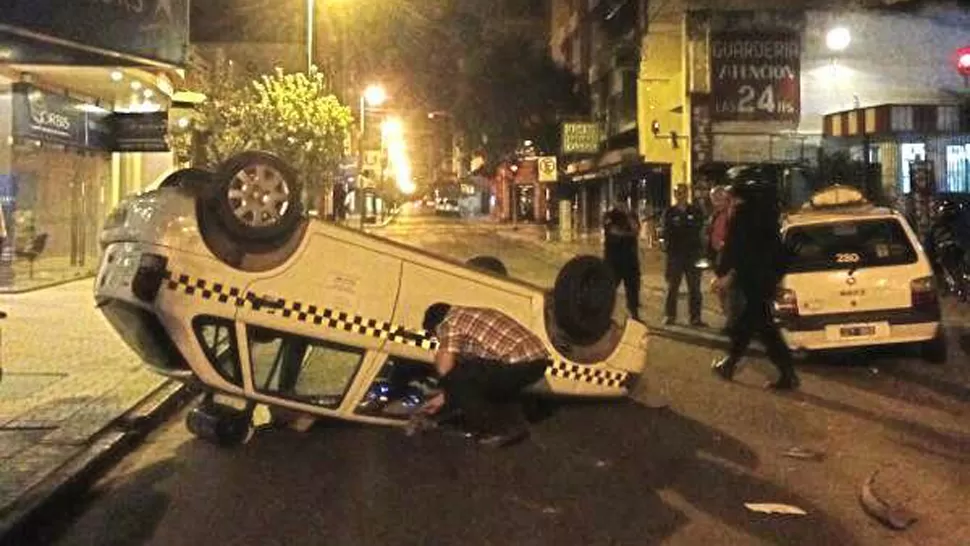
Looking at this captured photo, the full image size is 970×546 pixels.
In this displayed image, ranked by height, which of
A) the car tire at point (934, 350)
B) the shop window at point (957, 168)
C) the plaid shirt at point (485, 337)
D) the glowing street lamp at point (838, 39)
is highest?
the glowing street lamp at point (838, 39)

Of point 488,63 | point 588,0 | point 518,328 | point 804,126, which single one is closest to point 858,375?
point 518,328

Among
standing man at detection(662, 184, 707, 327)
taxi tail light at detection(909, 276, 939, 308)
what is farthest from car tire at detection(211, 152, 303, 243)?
standing man at detection(662, 184, 707, 327)

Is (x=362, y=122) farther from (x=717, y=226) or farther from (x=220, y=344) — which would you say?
(x=220, y=344)

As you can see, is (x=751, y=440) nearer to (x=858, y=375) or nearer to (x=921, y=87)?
(x=858, y=375)

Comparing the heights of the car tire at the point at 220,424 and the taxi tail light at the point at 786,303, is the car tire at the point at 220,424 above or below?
below

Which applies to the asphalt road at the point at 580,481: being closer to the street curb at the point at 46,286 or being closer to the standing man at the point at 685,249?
the standing man at the point at 685,249

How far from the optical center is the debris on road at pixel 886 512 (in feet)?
19.6

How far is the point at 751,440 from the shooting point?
8219 mm

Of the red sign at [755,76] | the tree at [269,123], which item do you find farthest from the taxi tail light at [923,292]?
the red sign at [755,76]

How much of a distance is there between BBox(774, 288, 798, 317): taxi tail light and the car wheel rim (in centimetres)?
621

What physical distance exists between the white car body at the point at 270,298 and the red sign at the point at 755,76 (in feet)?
71.3

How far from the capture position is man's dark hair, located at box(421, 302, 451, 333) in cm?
771

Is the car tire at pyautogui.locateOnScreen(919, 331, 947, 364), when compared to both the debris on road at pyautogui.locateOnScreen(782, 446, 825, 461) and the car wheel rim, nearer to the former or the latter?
the debris on road at pyautogui.locateOnScreen(782, 446, 825, 461)

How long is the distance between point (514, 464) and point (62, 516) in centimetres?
274
